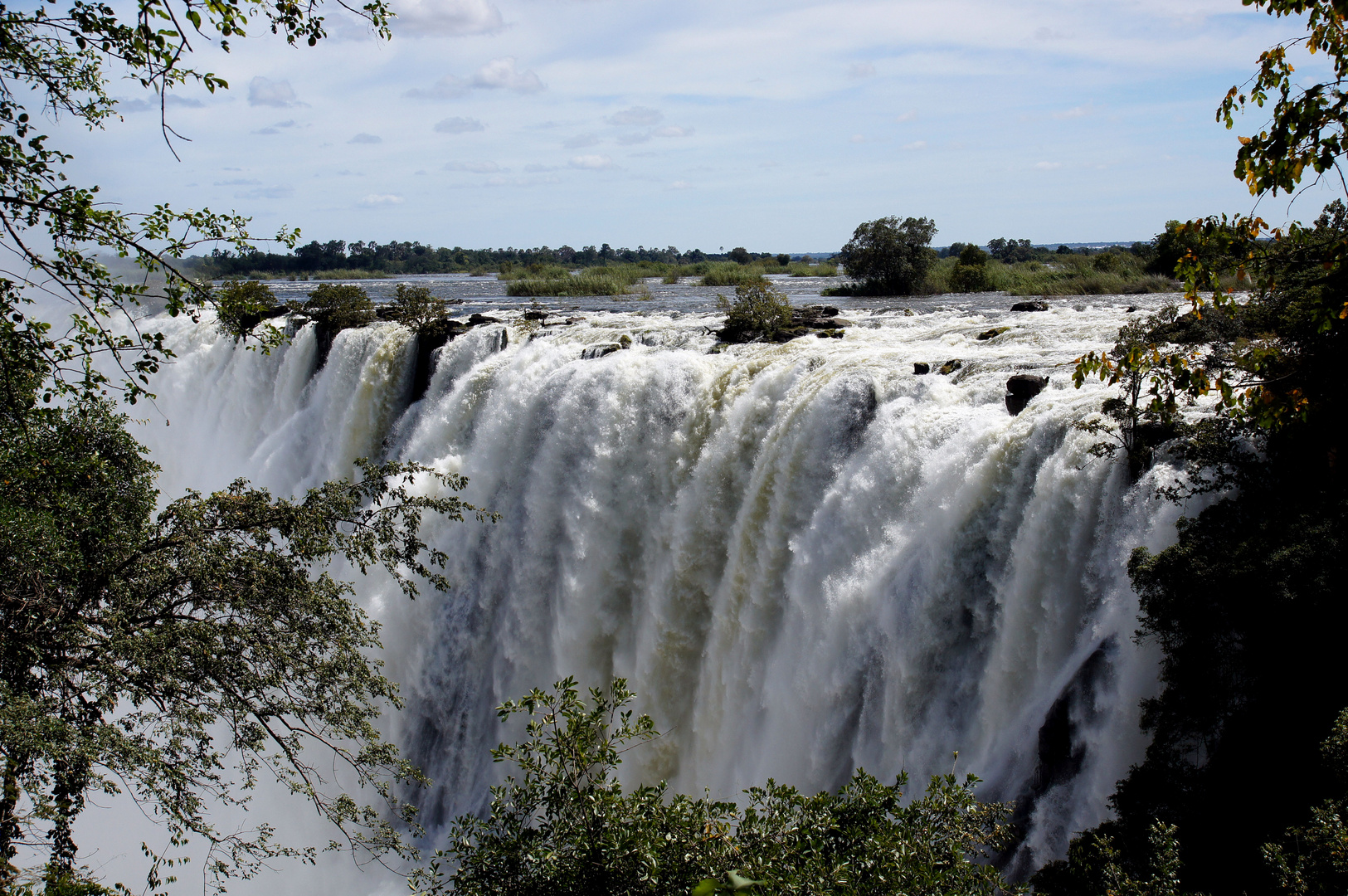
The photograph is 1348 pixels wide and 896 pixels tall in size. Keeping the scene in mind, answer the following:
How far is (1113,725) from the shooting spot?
7.64 m

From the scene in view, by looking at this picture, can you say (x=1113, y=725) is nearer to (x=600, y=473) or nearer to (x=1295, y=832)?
(x=1295, y=832)

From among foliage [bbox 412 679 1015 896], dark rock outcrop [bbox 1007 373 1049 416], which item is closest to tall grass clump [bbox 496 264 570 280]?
dark rock outcrop [bbox 1007 373 1049 416]

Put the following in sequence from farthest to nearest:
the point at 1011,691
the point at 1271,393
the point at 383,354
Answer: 1. the point at 383,354
2. the point at 1011,691
3. the point at 1271,393

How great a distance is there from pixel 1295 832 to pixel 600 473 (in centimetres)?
→ 1105

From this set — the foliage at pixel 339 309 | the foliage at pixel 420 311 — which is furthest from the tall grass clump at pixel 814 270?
the foliage at pixel 420 311

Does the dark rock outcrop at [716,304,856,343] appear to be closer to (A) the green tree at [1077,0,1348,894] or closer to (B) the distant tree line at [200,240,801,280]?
(A) the green tree at [1077,0,1348,894]

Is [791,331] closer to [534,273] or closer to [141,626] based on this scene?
[141,626]

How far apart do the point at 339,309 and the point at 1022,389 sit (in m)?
19.3

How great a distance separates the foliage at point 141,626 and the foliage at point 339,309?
16016 mm

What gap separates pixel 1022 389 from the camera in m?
11.0

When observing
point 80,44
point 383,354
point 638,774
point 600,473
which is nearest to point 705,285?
point 383,354

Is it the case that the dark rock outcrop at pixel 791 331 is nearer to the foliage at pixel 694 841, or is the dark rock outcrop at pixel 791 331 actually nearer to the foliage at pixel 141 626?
the foliage at pixel 141 626

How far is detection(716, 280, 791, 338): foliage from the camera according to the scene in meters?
18.7

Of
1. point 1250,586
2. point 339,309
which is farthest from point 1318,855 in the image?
point 339,309
